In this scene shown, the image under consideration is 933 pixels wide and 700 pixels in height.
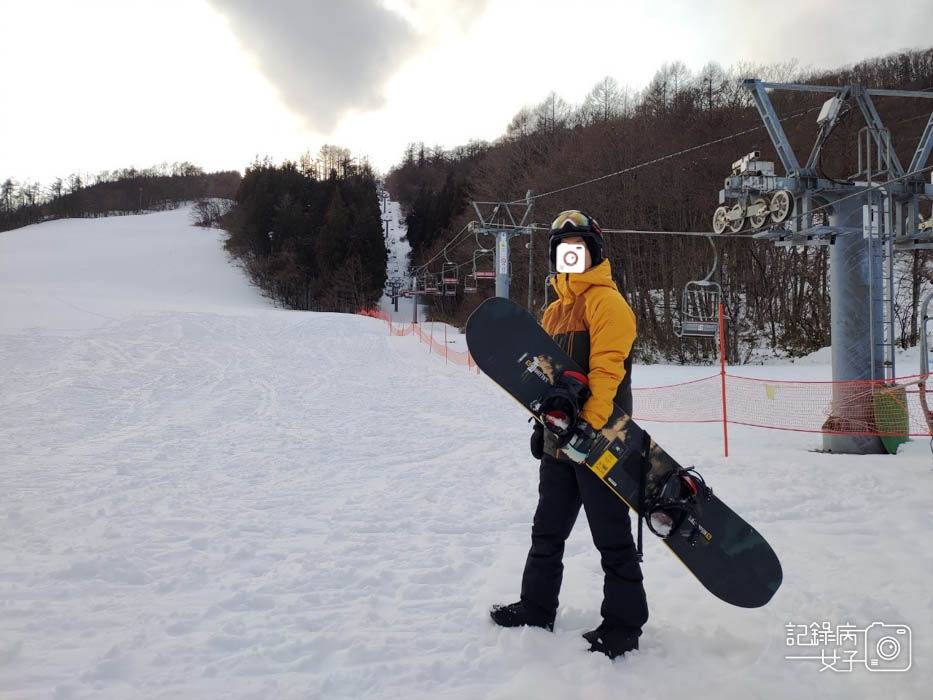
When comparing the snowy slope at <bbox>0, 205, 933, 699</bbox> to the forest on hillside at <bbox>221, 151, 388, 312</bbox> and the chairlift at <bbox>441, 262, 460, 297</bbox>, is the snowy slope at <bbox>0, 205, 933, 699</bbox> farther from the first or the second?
the forest on hillside at <bbox>221, 151, 388, 312</bbox>

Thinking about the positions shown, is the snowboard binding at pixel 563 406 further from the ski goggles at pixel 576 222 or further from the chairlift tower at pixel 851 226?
the chairlift tower at pixel 851 226

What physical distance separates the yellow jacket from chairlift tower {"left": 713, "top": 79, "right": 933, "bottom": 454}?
17.8 feet

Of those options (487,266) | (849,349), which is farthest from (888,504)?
(487,266)

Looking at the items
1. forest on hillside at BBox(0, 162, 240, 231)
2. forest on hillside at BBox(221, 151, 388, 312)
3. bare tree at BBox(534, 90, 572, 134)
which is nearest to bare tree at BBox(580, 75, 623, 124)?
bare tree at BBox(534, 90, 572, 134)

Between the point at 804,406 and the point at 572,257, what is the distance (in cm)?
745

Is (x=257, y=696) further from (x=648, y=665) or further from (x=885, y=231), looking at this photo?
(x=885, y=231)

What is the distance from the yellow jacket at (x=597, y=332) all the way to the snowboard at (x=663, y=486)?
9 centimetres

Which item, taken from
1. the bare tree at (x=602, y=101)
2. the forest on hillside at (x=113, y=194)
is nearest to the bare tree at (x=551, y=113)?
the bare tree at (x=602, y=101)

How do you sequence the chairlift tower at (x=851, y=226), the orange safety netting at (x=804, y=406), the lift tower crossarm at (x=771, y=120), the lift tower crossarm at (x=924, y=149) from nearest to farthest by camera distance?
1. the orange safety netting at (x=804, y=406)
2. the chairlift tower at (x=851, y=226)
3. the lift tower crossarm at (x=924, y=149)
4. the lift tower crossarm at (x=771, y=120)

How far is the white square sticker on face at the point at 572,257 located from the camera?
92.7 inches

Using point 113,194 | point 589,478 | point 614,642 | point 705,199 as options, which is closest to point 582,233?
point 589,478

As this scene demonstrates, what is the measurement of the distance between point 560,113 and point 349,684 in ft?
153

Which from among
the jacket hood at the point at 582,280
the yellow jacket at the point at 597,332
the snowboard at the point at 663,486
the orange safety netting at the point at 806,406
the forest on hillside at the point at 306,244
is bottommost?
the orange safety netting at the point at 806,406

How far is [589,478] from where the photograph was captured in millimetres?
2283
